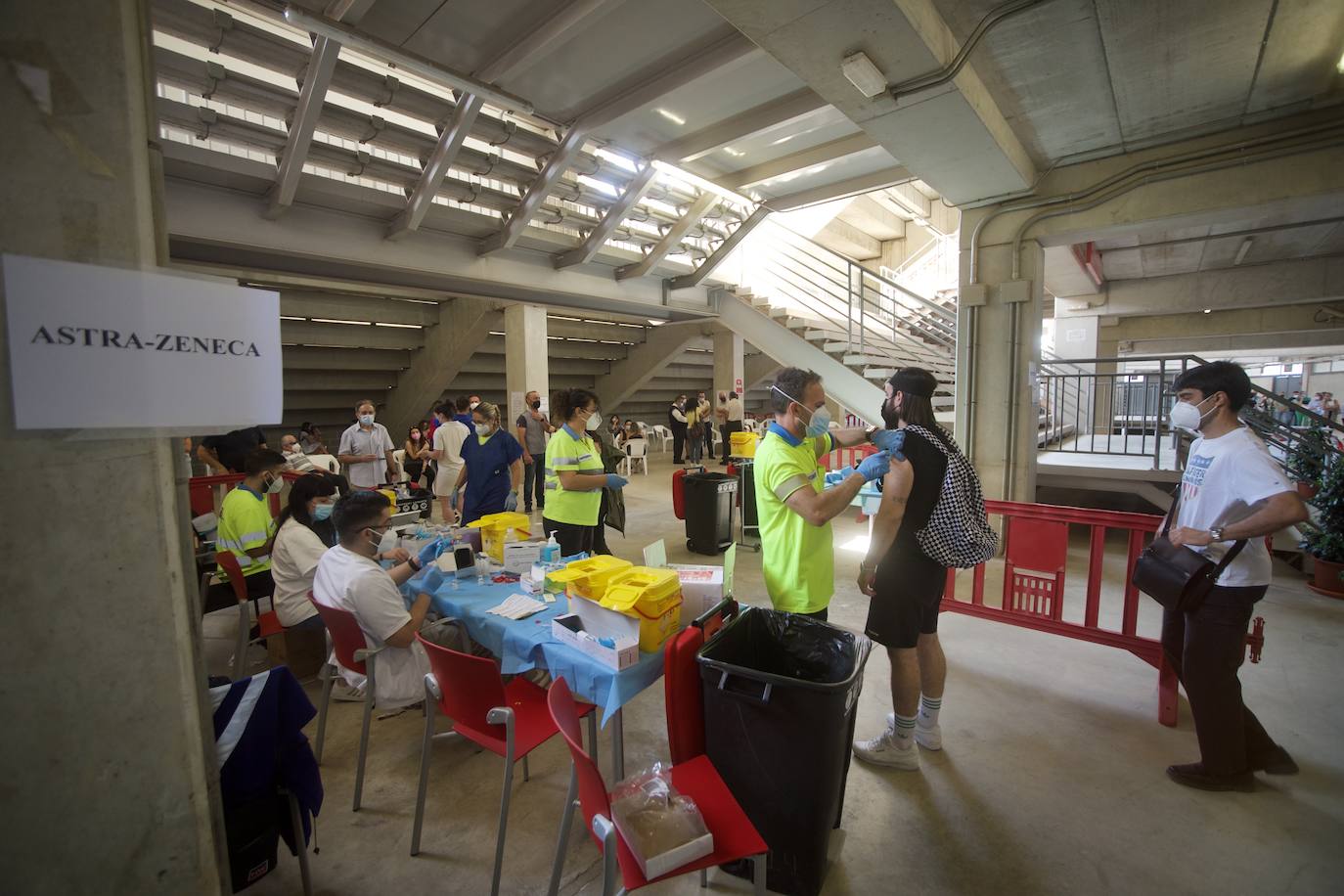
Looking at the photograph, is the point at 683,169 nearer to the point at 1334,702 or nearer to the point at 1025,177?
the point at 1025,177

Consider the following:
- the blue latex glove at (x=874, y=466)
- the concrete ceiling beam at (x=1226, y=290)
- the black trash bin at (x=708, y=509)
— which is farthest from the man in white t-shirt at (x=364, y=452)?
the concrete ceiling beam at (x=1226, y=290)

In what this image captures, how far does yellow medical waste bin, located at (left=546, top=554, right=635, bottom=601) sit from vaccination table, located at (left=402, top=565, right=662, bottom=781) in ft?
0.73

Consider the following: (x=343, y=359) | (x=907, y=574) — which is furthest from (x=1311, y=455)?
(x=343, y=359)

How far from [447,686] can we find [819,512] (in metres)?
1.54

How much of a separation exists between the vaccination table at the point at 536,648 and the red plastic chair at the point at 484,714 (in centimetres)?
13

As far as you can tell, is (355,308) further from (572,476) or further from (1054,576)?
(1054,576)

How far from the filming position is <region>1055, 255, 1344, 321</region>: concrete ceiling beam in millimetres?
8289

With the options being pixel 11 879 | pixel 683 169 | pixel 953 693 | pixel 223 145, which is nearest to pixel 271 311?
pixel 11 879

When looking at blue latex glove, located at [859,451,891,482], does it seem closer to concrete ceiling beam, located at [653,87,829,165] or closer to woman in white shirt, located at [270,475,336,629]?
woman in white shirt, located at [270,475,336,629]

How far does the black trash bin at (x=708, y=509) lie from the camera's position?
5758 millimetres

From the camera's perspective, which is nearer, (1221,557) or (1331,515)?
(1221,557)

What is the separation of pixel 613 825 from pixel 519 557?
1.74 meters

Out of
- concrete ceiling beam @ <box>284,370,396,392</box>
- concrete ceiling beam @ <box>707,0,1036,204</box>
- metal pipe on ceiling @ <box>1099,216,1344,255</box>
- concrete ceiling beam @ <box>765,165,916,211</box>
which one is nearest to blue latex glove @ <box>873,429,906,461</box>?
concrete ceiling beam @ <box>707,0,1036,204</box>

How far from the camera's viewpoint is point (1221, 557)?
2.25 meters
